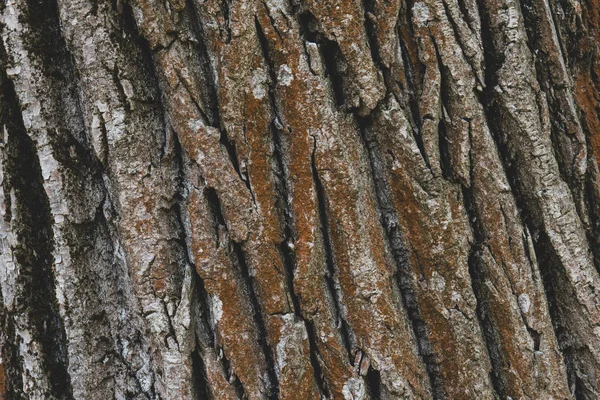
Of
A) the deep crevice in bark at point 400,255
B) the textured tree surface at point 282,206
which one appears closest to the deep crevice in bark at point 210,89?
the textured tree surface at point 282,206

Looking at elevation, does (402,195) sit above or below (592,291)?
above

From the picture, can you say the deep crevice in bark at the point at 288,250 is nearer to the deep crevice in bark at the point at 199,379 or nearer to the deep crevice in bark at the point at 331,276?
the deep crevice in bark at the point at 331,276

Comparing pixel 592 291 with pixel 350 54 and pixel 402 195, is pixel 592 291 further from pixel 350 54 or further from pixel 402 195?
pixel 350 54

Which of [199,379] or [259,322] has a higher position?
[259,322]

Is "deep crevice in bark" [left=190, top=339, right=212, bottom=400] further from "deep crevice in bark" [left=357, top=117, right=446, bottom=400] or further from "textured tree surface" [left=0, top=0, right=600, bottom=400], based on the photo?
"deep crevice in bark" [left=357, top=117, right=446, bottom=400]

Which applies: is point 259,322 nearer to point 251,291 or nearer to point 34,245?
point 251,291

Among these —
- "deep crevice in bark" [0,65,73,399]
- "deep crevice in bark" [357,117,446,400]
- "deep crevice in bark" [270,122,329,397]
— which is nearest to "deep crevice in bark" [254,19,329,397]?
"deep crevice in bark" [270,122,329,397]

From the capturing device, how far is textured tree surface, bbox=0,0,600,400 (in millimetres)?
1373

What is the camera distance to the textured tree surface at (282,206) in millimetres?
1373

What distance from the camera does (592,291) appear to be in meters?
1.52

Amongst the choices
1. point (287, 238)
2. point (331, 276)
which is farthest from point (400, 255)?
point (287, 238)

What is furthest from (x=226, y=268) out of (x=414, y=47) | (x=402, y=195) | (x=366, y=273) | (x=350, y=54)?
(x=414, y=47)

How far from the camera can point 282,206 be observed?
4.57ft

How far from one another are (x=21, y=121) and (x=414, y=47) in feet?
3.25
